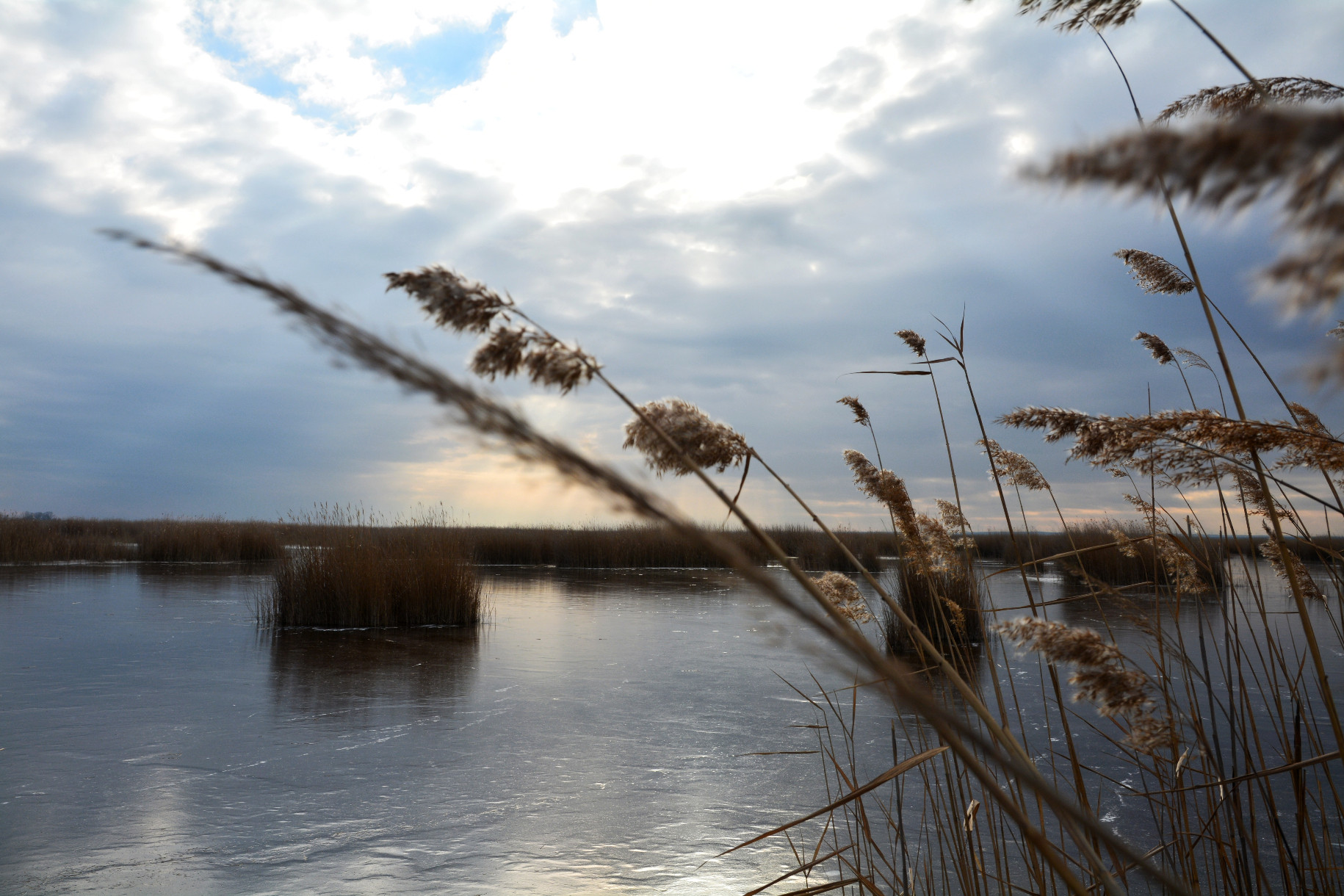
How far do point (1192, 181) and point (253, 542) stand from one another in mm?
19456

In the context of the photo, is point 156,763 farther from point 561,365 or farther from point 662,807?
point 561,365

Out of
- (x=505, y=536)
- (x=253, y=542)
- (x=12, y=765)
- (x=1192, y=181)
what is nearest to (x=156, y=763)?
(x=12, y=765)

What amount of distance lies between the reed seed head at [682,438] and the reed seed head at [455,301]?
A: 18 centimetres

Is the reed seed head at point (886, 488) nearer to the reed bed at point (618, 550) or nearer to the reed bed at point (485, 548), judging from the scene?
the reed bed at point (485, 548)

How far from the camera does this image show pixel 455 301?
28.8 inches

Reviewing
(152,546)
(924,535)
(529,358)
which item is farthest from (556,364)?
(152,546)

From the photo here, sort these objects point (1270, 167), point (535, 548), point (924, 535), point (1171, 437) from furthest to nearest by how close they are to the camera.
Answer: point (535, 548) < point (924, 535) < point (1171, 437) < point (1270, 167)

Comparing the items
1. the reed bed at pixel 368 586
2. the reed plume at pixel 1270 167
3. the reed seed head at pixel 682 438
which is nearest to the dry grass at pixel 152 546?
the reed bed at pixel 368 586

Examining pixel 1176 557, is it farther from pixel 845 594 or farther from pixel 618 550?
pixel 618 550

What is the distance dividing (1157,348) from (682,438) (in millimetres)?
1829

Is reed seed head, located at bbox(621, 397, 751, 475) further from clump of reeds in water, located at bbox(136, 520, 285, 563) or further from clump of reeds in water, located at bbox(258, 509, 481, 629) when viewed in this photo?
clump of reeds in water, located at bbox(136, 520, 285, 563)

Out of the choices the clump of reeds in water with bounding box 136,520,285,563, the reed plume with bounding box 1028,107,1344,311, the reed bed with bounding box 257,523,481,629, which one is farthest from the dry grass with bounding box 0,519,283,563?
the reed plume with bounding box 1028,107,1344,311

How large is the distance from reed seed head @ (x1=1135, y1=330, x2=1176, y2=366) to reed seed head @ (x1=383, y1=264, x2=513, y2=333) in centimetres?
200

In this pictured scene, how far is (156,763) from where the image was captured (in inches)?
A: 157
